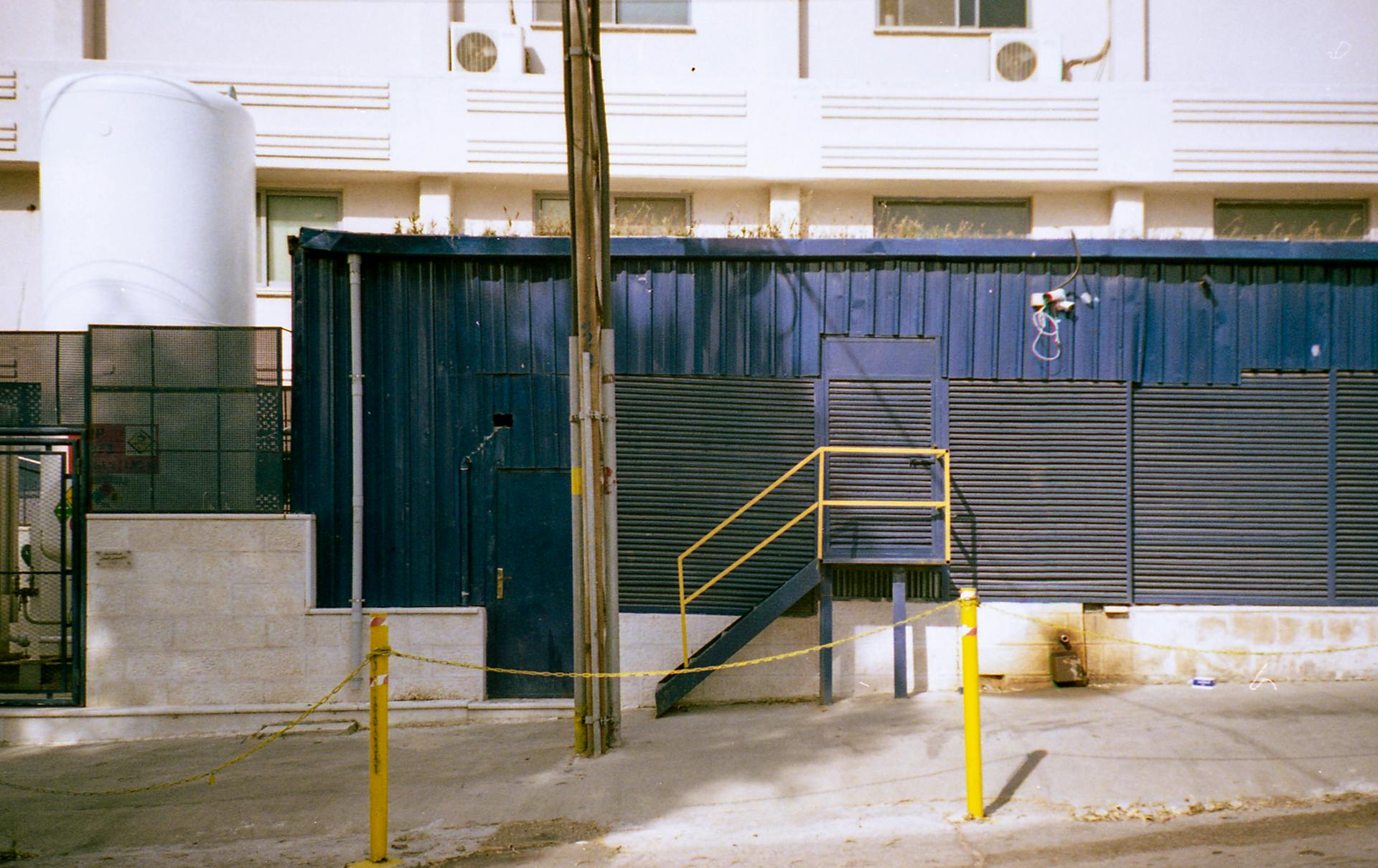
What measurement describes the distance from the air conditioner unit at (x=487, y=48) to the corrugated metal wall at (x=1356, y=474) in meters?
11.3

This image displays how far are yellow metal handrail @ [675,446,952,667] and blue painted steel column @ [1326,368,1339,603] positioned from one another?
3.70 meters

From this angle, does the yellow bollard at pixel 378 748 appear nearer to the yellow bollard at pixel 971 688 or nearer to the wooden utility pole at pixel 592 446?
the wooden utility pole at pixel 592 446

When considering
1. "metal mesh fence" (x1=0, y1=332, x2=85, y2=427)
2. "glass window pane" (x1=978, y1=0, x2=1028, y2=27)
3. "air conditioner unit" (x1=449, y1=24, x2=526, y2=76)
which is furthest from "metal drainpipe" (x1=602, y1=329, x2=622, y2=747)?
"glass window pane" (x1=978, y1=0, x2=1028, y2=27)

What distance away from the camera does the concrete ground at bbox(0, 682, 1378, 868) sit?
5.62 metres

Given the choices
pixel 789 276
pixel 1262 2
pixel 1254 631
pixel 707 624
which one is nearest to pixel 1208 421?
pixel 1254 631

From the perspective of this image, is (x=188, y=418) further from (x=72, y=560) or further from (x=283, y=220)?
(x=283, y=220)

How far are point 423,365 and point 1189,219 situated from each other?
11995 millimetres

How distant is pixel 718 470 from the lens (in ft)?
30.5

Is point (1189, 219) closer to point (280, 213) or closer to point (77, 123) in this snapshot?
point (280, 213)

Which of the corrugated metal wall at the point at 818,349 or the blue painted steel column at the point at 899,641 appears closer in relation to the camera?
the blue painted steel column at the point at 899,641

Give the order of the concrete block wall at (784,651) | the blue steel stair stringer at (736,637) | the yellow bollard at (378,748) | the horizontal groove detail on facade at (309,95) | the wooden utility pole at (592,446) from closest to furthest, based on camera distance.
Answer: the yellow bollard at (378,748) → the wooden utility pole at (592,446) → the blue steel stair stringer at (736,637) → the concrete block wall at (784,651) → the horizontal groove detail on facade at (309,95)

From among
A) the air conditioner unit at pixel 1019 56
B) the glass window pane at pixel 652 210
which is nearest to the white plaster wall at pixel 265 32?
the glass window pane at pixel 652 210

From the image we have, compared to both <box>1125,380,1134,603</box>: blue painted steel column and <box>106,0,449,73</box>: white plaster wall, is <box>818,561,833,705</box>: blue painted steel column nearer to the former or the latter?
<box>1125,380,1134,603</box>: blue painted steel column

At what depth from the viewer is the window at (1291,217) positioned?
49.2 ft
